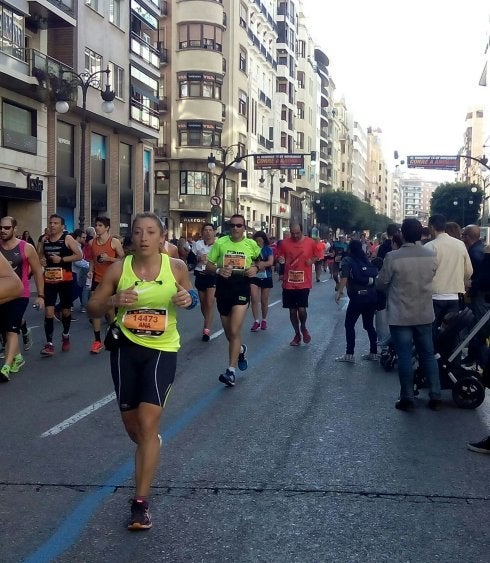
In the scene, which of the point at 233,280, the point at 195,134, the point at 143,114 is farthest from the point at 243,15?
the point at 233,280

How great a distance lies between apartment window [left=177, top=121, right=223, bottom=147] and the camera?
51.8 meters

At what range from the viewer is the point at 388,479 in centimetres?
520

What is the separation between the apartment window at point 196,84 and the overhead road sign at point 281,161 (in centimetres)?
913

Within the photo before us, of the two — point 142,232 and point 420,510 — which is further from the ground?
point 142,232

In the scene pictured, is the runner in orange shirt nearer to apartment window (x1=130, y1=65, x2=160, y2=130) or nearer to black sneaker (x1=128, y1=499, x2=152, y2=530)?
black sneaker (x1=128, y1=499, x2=152, y2=530)

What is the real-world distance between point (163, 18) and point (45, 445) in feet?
163

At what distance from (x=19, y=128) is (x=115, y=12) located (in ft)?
32.0

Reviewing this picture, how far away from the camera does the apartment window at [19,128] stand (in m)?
26.9

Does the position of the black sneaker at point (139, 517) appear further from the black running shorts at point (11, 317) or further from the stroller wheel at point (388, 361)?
the stroller wheel at point (388, 361)

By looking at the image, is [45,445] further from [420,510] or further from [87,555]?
[420,510]

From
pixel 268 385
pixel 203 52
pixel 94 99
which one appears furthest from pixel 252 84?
pixel 268 385

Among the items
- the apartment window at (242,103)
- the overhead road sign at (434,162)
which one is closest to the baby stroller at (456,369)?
the overhead road sign at (434,162)

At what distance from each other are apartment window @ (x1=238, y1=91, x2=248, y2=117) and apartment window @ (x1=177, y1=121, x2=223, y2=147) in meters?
5.56

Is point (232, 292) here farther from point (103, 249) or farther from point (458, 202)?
point (458, 202)
